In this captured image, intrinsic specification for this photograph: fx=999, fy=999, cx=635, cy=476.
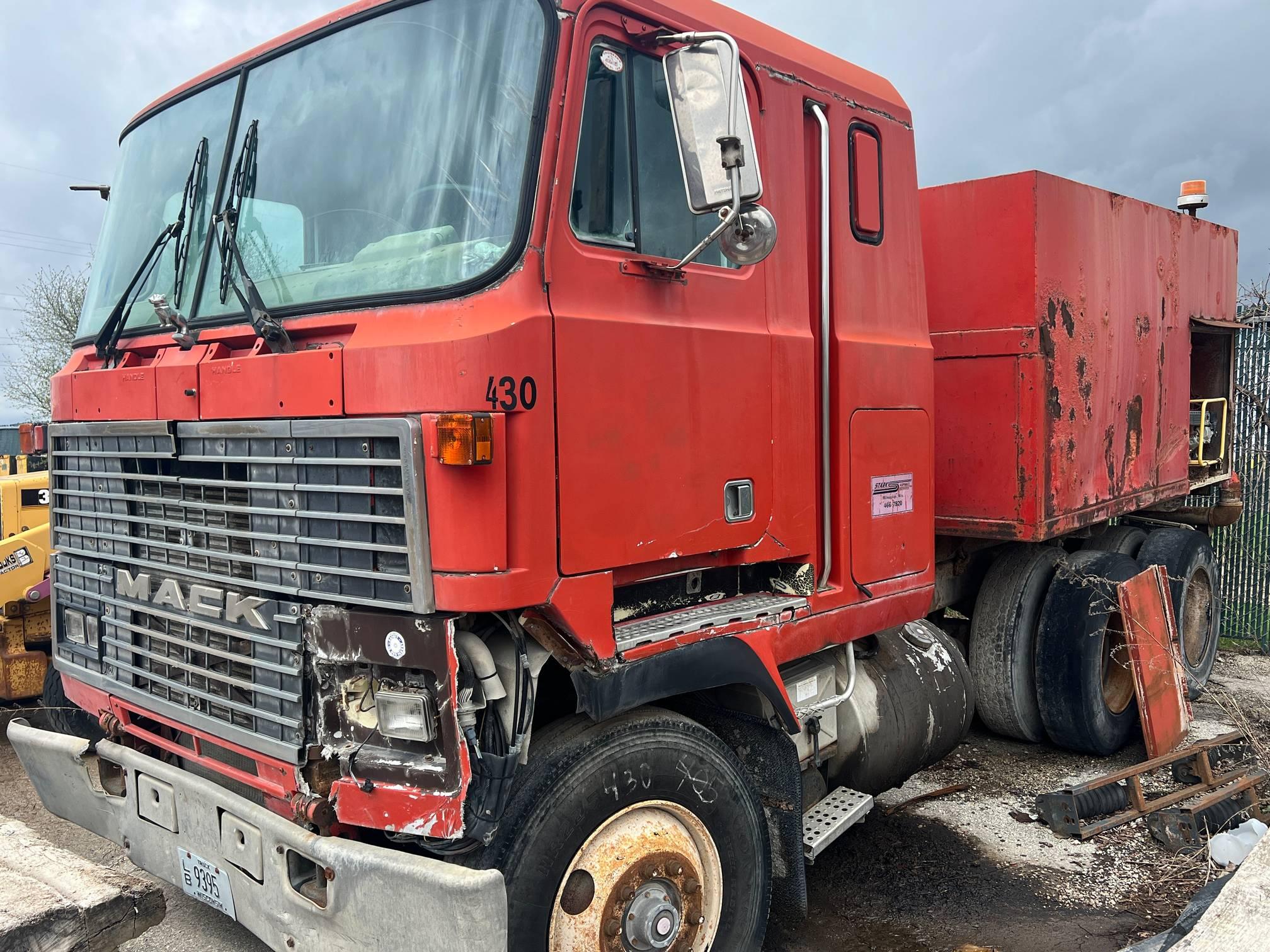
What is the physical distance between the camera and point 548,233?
2.49 metres

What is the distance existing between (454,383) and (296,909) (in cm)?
145

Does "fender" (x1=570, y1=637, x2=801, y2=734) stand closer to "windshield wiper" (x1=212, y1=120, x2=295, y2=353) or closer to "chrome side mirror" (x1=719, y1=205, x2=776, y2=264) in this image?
"chrome side mirror" (x1=719, y1=205, x2=776, y2=264)

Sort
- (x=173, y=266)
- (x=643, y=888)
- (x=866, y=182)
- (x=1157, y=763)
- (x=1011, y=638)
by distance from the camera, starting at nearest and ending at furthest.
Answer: (x=643, y=888)
(x=173, y=266)
(x=866, y=182)
(x=1157, y=763)
(x=1011, y=638)

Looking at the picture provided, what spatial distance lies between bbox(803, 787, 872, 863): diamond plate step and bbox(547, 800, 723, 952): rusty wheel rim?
0.56m

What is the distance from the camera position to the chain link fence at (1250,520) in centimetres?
827

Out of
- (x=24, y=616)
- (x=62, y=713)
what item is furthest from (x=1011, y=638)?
(x=24, y=616)

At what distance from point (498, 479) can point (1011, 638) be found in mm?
3942

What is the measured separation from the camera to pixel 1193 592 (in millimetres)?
6707

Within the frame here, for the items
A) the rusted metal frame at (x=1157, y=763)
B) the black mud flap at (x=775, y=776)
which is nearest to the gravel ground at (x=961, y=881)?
the rusted metal frame at (x=1157, y=763)

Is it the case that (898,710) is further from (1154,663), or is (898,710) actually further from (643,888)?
(1154,663)

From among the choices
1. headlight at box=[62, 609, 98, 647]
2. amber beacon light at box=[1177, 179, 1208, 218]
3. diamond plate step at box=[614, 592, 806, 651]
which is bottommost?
headlight at box=[62, 609, 98, 647]

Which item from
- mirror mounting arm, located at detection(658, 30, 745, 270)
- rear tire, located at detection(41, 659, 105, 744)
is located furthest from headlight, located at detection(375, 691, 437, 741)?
rear tire, located at detection(41, 659, 105, 744)

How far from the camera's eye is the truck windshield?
2510 millimetres

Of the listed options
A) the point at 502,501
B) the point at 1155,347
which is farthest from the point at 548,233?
the point at 1155,347
